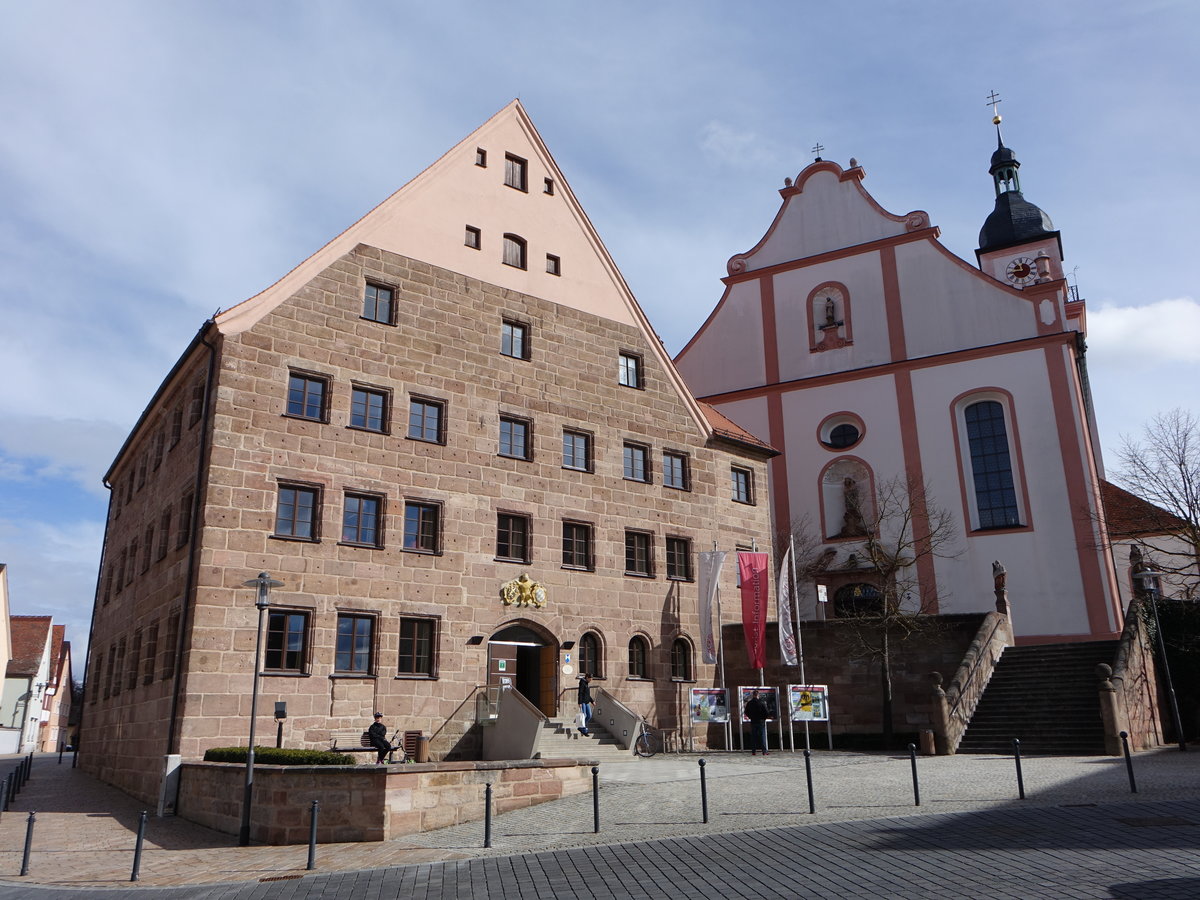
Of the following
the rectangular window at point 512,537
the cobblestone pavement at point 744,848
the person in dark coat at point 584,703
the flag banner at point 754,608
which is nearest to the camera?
the cobblestone pavement at point 744,848

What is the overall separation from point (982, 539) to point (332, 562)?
2346 cm

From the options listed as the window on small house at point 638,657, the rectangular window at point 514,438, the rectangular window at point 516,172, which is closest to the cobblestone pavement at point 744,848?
the window on small house at point 638,657

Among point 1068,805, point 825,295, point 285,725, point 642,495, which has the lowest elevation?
point 1068,805

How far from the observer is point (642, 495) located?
27.5 m

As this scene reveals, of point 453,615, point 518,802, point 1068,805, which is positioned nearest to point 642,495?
point 453,615

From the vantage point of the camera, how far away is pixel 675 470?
28.9 m

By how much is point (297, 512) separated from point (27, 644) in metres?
55.6

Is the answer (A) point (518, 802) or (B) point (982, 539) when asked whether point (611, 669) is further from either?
(B) point (982, 539)

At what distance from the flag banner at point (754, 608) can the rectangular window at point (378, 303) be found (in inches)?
445

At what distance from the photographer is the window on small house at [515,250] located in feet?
87.7

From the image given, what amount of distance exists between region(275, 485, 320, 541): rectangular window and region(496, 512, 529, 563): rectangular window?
4672mm

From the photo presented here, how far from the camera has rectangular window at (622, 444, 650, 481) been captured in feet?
90.6

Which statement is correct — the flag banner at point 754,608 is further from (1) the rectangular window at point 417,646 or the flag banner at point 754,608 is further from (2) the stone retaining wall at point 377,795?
(2) the stone retaining wall at point 377,795

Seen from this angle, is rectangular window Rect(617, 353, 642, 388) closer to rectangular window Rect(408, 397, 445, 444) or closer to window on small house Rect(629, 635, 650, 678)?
rectangular window Rect(408, 397, 445, 444)
